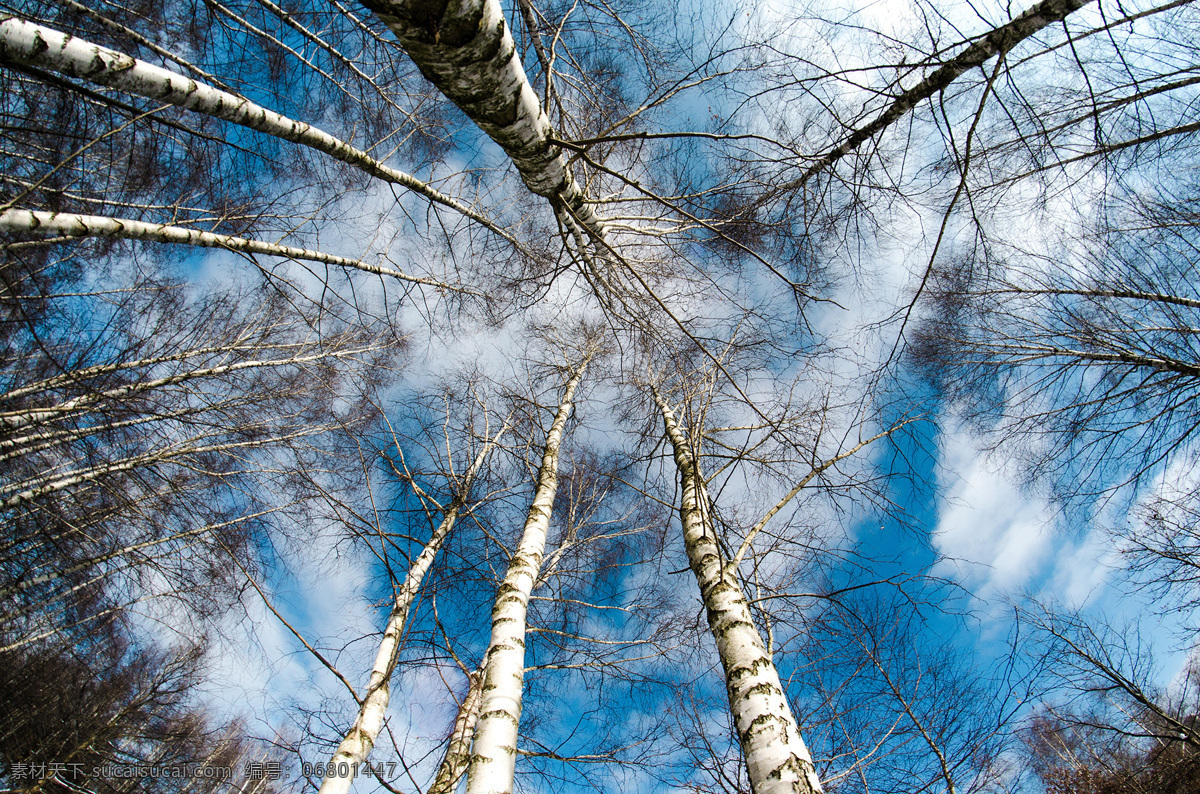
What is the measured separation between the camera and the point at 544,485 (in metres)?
3.80

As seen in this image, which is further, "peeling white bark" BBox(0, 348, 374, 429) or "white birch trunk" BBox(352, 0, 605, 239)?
"peeling white bark" BBox(0, 348, 374, 429)

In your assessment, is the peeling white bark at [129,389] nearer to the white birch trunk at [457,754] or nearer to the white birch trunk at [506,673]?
the white birch trunk at [506,673]

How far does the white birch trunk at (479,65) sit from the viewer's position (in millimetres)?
1400

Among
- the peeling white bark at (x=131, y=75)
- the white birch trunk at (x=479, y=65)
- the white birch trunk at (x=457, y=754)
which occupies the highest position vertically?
the peeling white bark at (x=131, y=75)

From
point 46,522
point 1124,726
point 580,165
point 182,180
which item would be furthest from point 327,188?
point 1124,726

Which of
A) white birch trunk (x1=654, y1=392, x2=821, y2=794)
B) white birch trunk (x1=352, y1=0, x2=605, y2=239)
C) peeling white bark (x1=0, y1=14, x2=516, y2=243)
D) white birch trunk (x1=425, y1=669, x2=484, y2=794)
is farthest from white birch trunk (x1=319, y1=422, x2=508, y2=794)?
peeling white bark (x1=0, y1=14, x2=516, y2=243)

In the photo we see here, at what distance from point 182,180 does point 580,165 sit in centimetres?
393

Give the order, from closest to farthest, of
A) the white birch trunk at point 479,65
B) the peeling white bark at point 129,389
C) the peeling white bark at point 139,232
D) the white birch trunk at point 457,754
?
the white birch trunk at point 479,65, the peeling white bark at point 139,232, the white birch trunk at point 457,754, the peeling white bark at point 129,389

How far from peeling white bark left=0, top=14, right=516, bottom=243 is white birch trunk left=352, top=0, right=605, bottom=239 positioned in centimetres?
150

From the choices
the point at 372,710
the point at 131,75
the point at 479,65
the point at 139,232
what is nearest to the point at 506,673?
the point at 372,710

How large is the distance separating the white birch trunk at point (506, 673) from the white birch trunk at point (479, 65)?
2.48m

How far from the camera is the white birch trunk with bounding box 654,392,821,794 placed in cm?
176

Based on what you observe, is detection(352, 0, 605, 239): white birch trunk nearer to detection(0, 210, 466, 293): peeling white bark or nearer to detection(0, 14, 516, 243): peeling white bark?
detection(0, 14, 516, 243): peeling white bark

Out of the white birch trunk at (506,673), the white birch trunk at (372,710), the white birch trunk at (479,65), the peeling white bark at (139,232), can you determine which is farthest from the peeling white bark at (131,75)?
the white birch trunk at (506,673)
